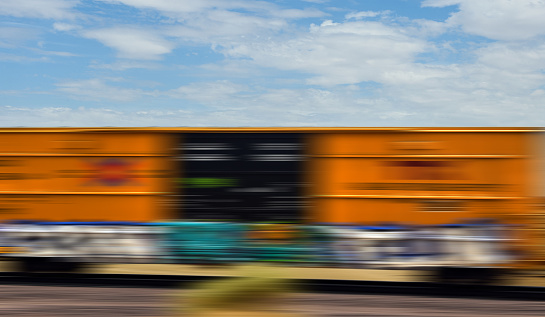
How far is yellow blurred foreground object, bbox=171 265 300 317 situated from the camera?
4555 mm

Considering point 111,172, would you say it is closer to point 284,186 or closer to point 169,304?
point 169,304

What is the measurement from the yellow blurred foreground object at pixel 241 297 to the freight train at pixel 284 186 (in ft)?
14.6

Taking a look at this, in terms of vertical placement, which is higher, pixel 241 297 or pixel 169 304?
pixel 241 297

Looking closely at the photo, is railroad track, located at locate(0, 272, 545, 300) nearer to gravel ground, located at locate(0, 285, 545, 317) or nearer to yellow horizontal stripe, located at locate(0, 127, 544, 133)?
gravel ground, located at locate(0, 285, 545, 317)

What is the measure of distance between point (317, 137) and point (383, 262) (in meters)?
2.18

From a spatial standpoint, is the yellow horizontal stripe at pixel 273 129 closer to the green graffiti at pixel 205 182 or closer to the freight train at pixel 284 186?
the freight train at pixel 284 186

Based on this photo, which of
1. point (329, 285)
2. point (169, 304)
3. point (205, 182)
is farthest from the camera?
point (329, 285)

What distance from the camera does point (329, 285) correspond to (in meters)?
9.45

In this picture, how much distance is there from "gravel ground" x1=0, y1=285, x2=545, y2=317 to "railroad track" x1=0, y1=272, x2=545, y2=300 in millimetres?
370

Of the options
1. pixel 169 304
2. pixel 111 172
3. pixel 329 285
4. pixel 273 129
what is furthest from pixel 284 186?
pixel 111 172

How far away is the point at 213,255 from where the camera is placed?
9.41m

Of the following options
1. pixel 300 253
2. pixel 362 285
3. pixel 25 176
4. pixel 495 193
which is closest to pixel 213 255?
pixel 300 253

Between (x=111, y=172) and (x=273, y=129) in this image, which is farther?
(x=111, y=172)

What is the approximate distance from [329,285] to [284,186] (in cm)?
176
